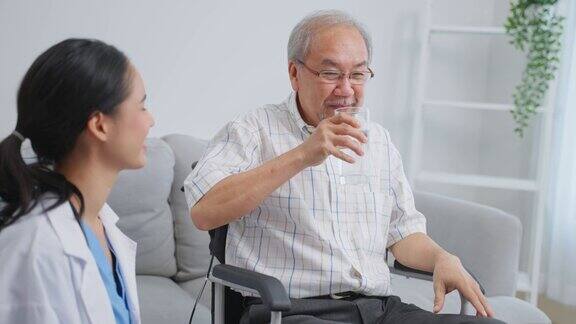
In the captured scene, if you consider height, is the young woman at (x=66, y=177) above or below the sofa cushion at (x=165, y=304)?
above

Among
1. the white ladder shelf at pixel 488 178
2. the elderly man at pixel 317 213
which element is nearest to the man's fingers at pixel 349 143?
the elderly man at pixel 317 213

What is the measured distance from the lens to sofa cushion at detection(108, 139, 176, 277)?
2.64m

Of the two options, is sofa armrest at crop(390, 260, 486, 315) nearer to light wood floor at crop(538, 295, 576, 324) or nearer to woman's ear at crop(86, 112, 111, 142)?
woman's ear at crop(86, 112, 111, 142)

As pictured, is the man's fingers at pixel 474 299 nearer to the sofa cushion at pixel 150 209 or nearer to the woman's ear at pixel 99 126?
the woman's ear at pixel 99 126

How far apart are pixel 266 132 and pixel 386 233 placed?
→ 0.41 m

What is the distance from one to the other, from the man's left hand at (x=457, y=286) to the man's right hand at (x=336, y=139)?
0.38 meters

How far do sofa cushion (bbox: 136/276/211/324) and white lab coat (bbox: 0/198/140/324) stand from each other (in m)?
1.03

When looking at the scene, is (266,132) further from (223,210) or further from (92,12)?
(92,12)

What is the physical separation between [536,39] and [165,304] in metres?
2.09

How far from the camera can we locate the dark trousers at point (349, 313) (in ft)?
6.09

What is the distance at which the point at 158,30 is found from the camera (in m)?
3.12

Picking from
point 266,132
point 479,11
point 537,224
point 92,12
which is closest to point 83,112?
point 266,132

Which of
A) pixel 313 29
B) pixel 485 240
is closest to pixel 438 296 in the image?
pixel 313 29

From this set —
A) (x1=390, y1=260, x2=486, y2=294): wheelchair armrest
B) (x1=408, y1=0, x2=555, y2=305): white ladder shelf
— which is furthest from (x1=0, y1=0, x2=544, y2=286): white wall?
(x1=390, y1=260, x2=486, y2=294): wheelchair armrest
